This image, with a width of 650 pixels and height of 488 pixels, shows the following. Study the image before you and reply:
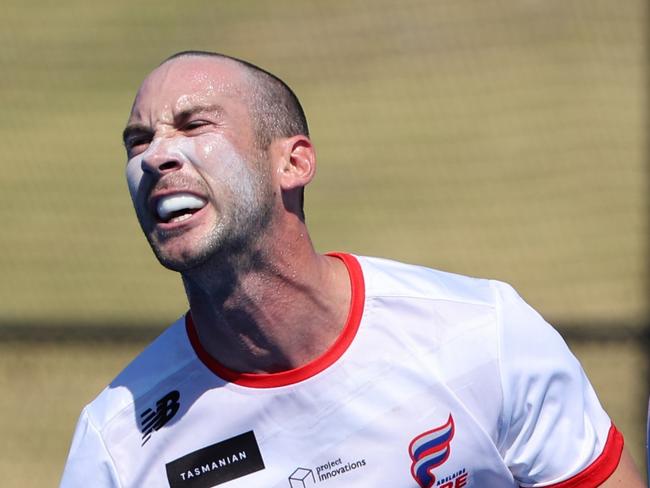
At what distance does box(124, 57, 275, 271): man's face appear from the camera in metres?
3.36

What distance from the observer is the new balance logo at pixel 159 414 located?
11.5 ft

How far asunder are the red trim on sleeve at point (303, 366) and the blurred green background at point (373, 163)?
12.4 ft

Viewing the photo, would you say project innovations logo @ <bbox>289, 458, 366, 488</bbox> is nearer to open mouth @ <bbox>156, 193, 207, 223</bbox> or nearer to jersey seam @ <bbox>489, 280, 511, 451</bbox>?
jersey seam @ <bbox>489, 280, 511, 451</bbox>

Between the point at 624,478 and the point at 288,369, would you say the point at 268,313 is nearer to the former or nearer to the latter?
the point at 288,369

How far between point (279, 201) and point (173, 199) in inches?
14.7

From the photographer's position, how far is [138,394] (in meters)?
3.59

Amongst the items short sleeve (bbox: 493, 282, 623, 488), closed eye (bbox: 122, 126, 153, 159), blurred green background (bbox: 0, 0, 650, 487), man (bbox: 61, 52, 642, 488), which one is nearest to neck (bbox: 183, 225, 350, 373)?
man (bbox: 61, 52, 642, 488)

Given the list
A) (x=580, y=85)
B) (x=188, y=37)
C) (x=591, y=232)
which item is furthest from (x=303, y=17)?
(x=591, y=232)

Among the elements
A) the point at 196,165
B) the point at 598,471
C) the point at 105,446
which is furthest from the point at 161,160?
the point at 598,471

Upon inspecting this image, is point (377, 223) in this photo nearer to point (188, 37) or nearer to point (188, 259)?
point (188, 37)

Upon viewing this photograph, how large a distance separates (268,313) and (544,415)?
81cm

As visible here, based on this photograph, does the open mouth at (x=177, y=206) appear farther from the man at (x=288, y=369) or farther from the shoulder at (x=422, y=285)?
the shoulder at (x=422, y=285)

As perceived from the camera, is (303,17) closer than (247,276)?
No

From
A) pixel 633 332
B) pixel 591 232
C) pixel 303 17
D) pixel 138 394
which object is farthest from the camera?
pixel 303 17
